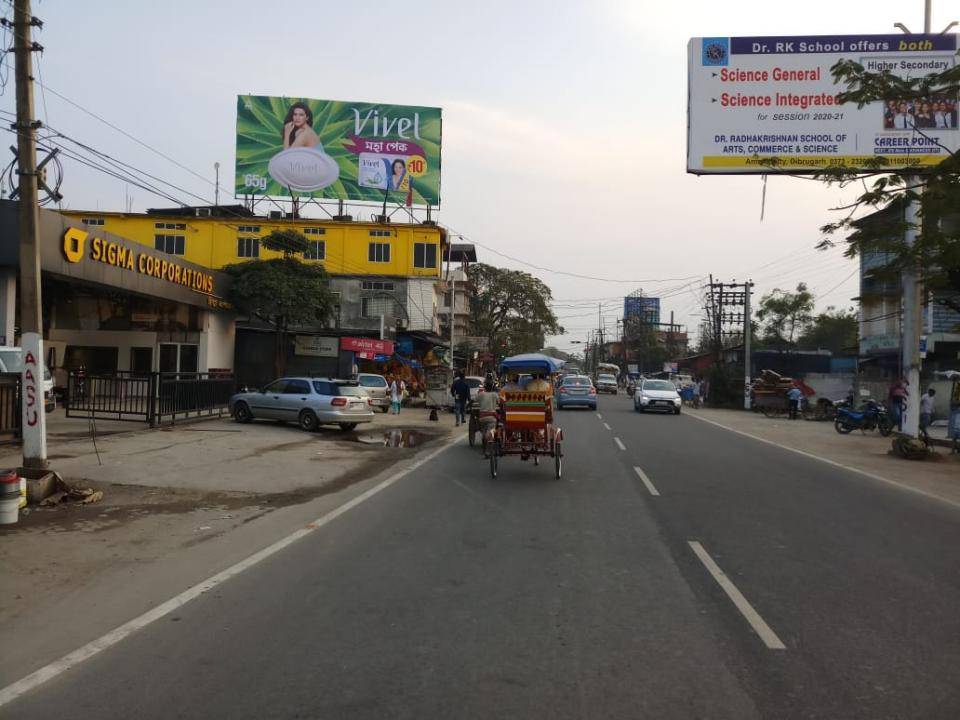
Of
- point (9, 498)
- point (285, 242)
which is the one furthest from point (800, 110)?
point (285, 242)

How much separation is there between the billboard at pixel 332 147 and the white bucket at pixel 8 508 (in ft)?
137

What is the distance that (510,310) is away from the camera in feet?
238

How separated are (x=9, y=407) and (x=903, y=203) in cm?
1645

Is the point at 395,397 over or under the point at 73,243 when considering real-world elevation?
under

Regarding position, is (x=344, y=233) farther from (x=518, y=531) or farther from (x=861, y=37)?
(x=518, y=531)

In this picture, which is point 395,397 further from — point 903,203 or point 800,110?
point 903,203

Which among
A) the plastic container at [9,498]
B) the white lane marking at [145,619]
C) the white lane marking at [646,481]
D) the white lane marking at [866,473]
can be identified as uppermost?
the plastic container at [9,498]

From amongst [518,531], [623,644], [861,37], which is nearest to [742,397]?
[861,37]

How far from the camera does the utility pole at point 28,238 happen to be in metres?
10.5

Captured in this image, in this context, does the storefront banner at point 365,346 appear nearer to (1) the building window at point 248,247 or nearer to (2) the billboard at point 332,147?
(2) the billboard at point 332,147

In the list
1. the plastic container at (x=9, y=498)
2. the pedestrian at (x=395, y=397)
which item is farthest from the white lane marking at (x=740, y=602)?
the pedestrian at (x=395, y=397)

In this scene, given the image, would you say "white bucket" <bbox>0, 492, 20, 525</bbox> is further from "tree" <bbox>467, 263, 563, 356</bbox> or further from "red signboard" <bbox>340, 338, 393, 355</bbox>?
"tree" <bbox>467, 263, 563, 356</bbox>

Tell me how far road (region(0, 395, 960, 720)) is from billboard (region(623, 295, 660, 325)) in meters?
91.0

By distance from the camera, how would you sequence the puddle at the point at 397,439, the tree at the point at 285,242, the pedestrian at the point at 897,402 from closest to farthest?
the puddle at the point at 397,439, the pedestrian at the point at 897,402, the tree at the point at 285,242
